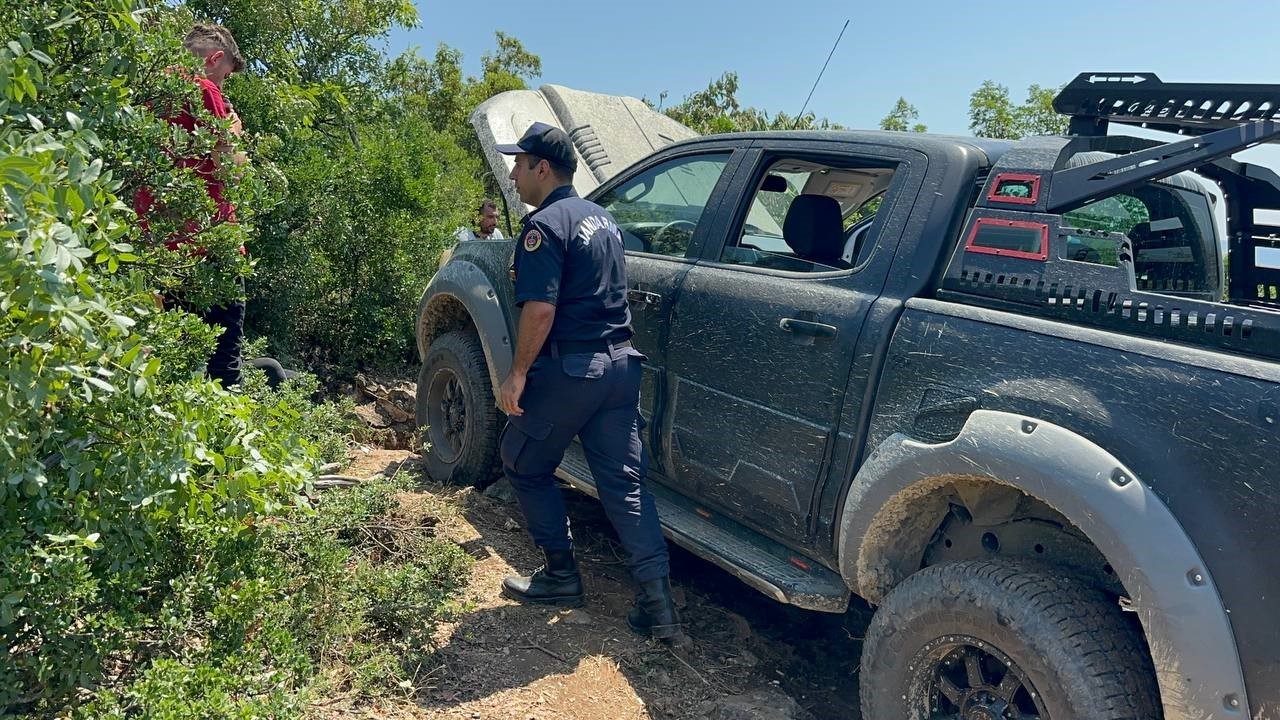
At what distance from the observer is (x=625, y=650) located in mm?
3436

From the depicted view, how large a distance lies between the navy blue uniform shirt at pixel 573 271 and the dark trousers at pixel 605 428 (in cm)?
11

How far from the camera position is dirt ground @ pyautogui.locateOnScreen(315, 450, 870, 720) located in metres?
3.09

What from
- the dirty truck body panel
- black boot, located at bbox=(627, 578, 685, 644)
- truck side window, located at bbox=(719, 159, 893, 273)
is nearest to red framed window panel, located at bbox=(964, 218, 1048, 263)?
the dirty truck body panel

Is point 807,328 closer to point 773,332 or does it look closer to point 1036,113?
point 773,332

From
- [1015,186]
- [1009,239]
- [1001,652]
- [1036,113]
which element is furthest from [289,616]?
[1036,113]

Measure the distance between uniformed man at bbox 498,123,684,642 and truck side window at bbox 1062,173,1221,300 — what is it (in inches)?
72.7

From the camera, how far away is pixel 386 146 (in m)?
6.48

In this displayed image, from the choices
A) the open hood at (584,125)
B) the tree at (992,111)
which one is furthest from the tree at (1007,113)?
the open hood at (584,125)

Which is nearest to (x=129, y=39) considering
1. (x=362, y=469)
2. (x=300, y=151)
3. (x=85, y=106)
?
(x=85, y=106)

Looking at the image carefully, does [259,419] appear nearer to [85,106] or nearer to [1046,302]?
[85,106]

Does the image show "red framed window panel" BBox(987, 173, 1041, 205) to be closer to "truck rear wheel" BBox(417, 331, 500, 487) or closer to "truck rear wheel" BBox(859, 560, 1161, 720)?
"truck rear wheel" BBox(859, 560, 1161, 720)

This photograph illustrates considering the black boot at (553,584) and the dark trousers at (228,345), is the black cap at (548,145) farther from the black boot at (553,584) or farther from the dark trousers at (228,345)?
the dark trousers at (228,345)

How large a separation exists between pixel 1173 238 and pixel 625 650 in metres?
2.50

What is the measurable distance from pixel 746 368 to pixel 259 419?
1.60m
